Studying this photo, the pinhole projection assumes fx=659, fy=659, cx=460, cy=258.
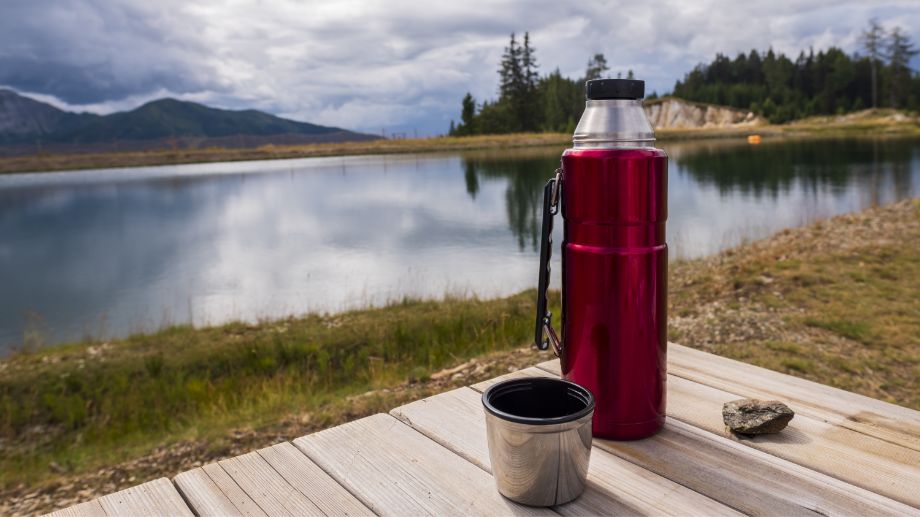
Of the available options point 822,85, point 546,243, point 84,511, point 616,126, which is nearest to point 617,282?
point 546,243

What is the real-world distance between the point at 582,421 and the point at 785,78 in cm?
10078

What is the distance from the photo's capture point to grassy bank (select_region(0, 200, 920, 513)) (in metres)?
4.24

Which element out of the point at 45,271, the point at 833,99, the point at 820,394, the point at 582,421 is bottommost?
the point at 45,271

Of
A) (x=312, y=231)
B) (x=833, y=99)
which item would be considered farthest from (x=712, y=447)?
(x=833, y=99)

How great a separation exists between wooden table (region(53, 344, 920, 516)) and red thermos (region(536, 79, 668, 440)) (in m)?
0.13

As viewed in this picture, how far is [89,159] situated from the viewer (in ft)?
195

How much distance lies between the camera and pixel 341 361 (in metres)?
6.50

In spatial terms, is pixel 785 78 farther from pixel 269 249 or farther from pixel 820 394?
pixel 820 394

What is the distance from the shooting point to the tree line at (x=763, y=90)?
65.6 m

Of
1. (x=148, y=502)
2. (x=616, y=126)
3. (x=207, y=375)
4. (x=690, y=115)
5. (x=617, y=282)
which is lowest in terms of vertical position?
(x=207, y=375)

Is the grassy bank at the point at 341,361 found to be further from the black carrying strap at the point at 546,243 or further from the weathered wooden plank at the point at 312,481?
the black carrying strap at the point at 546,243

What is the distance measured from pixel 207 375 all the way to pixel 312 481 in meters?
5.46

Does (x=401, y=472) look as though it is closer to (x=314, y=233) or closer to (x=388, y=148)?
(x=314, y=233)

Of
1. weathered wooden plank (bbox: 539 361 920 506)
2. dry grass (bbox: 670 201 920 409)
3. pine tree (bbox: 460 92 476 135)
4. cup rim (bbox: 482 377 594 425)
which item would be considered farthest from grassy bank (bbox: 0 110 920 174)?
cup rim (bbox: 482 377 594 425)
